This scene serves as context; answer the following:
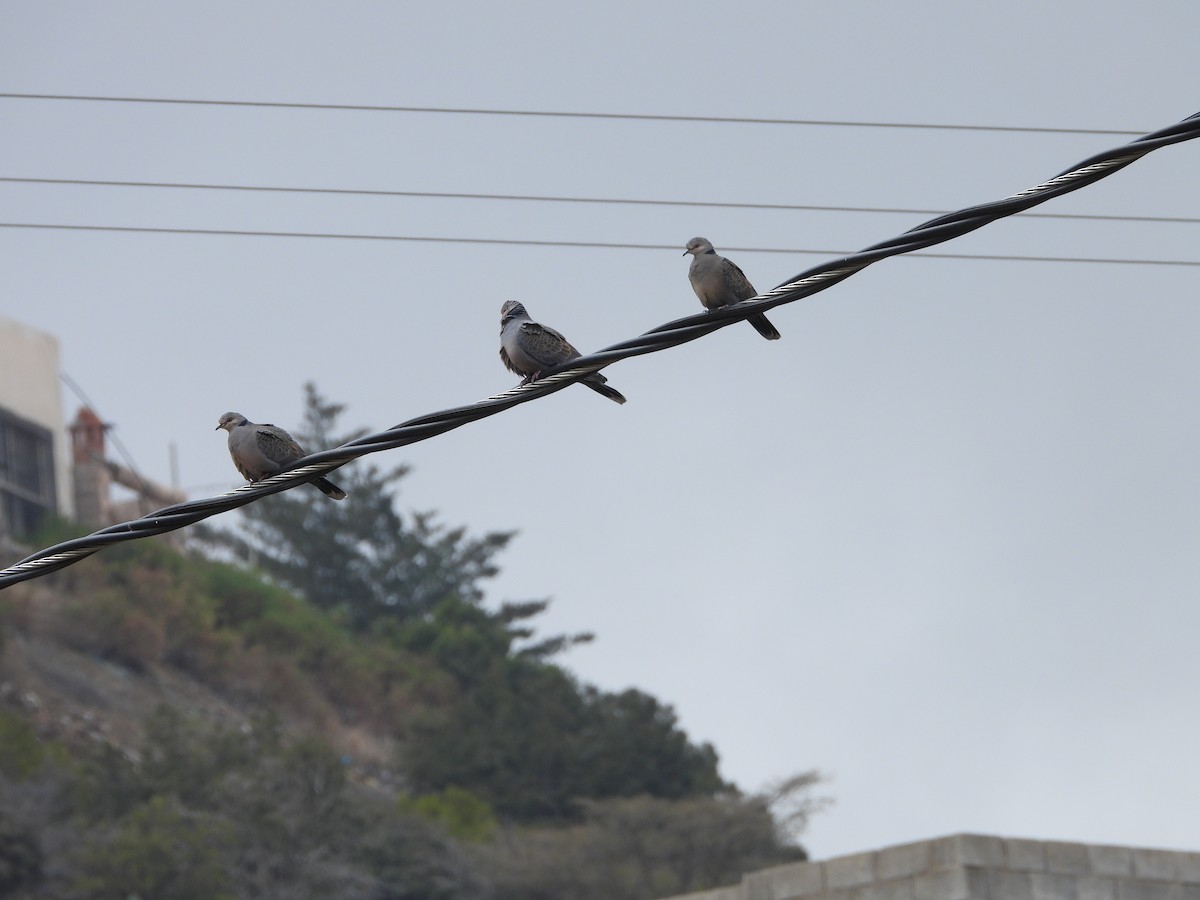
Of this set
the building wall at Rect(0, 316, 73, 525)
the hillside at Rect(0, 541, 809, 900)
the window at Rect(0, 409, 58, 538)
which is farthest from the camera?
the window at Rect(0, 409, 58, 538)

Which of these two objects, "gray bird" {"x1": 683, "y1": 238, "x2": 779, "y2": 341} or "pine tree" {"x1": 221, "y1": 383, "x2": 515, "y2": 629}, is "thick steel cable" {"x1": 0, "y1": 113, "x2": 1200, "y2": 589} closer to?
"gray bird" {"x1": 683, "y1": 238, "x2": 779, "y2": 341}

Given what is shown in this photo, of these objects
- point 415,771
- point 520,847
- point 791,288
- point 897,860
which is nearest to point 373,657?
point 415,771

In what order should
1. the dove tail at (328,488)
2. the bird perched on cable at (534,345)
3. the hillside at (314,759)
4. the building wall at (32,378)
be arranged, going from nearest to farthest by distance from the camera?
the dove tail at (328,488) < the bird perched on cable at (534,345) < the hillside at (314,759) < the building wall at (32,378)

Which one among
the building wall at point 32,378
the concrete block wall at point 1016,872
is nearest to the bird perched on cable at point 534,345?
the concrete block wall at point 1016,872

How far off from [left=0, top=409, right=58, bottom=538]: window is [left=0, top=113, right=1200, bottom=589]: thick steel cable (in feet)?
189

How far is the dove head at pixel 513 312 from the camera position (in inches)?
416

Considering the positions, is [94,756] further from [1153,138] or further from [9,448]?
[1153,138]

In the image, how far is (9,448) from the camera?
64.6 m

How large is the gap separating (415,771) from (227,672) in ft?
30.6

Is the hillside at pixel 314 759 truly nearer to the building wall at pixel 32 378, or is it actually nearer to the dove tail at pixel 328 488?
the building wall at pixel 32 378

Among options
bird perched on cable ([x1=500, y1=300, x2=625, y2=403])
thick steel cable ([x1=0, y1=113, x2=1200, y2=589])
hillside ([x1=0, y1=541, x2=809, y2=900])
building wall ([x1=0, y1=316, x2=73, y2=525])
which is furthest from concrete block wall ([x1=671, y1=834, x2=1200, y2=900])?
building wall ([x1=0, y1=316, x2=73, y2=525])

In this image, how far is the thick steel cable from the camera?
24.4 ft

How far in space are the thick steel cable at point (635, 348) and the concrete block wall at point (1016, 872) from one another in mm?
9403

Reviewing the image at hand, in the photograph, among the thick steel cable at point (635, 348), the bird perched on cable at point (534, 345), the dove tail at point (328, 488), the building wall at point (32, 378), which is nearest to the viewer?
the thick steel cable at point (635, 348)
